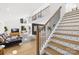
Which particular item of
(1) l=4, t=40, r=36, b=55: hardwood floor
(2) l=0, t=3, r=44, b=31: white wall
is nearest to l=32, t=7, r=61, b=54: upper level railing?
(1) l=4, t=40, r=36, b=55: hardwood floor

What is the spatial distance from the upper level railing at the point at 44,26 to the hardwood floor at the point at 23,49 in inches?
3.6

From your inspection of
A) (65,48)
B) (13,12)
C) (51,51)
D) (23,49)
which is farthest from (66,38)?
(13,12)

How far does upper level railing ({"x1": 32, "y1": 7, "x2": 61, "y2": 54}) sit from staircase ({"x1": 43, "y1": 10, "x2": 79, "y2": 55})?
0.09 m

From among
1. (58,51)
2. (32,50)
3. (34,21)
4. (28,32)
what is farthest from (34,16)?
(58,51)

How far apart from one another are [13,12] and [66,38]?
957 millimetres

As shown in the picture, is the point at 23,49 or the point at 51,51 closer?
the point at 23,49

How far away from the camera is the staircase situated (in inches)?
85.5

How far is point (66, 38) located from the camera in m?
2.22

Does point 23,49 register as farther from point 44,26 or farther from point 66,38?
point 66,38

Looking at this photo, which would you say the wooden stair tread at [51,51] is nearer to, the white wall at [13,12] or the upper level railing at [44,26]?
the upper level railing at [44,26]

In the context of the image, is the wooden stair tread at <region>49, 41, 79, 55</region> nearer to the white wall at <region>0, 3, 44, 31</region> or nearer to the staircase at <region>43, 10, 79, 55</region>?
the staircase at <region>43, 10, 79, 55</region>

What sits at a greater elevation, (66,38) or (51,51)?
(66,38)

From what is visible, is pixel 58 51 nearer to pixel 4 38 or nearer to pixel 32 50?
pixel 32 50

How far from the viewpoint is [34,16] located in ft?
7.15
